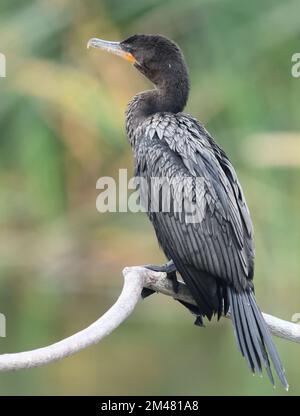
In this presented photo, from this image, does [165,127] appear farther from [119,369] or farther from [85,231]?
[85,231]

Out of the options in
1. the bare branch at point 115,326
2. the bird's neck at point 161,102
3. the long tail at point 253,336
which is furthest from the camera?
the bird's neck at point 161,102

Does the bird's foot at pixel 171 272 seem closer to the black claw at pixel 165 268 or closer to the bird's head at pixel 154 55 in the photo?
the black claw at pixel 165 268

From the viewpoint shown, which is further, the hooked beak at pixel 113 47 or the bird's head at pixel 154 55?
the hooked beak at pixel 113 47

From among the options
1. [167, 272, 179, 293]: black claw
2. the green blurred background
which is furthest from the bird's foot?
the green blurred background

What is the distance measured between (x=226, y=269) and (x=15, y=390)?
4.00 meters

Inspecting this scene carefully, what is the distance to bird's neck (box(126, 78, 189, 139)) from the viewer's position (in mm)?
5031

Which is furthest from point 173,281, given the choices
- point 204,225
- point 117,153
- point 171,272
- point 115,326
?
point 117,153

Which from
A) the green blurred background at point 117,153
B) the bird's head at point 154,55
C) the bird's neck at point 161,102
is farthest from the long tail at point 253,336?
the green blurred background at point 117,153

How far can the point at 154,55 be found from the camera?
16.7 ft

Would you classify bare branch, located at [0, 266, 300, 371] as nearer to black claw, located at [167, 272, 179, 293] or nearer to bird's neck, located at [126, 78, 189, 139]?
black claw, located at [167, 272, 179, 293]

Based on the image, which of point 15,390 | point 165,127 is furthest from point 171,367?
point 165,127

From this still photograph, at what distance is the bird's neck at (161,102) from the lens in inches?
198

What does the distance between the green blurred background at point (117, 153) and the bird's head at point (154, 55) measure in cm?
416

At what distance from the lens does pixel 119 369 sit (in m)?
8.66
